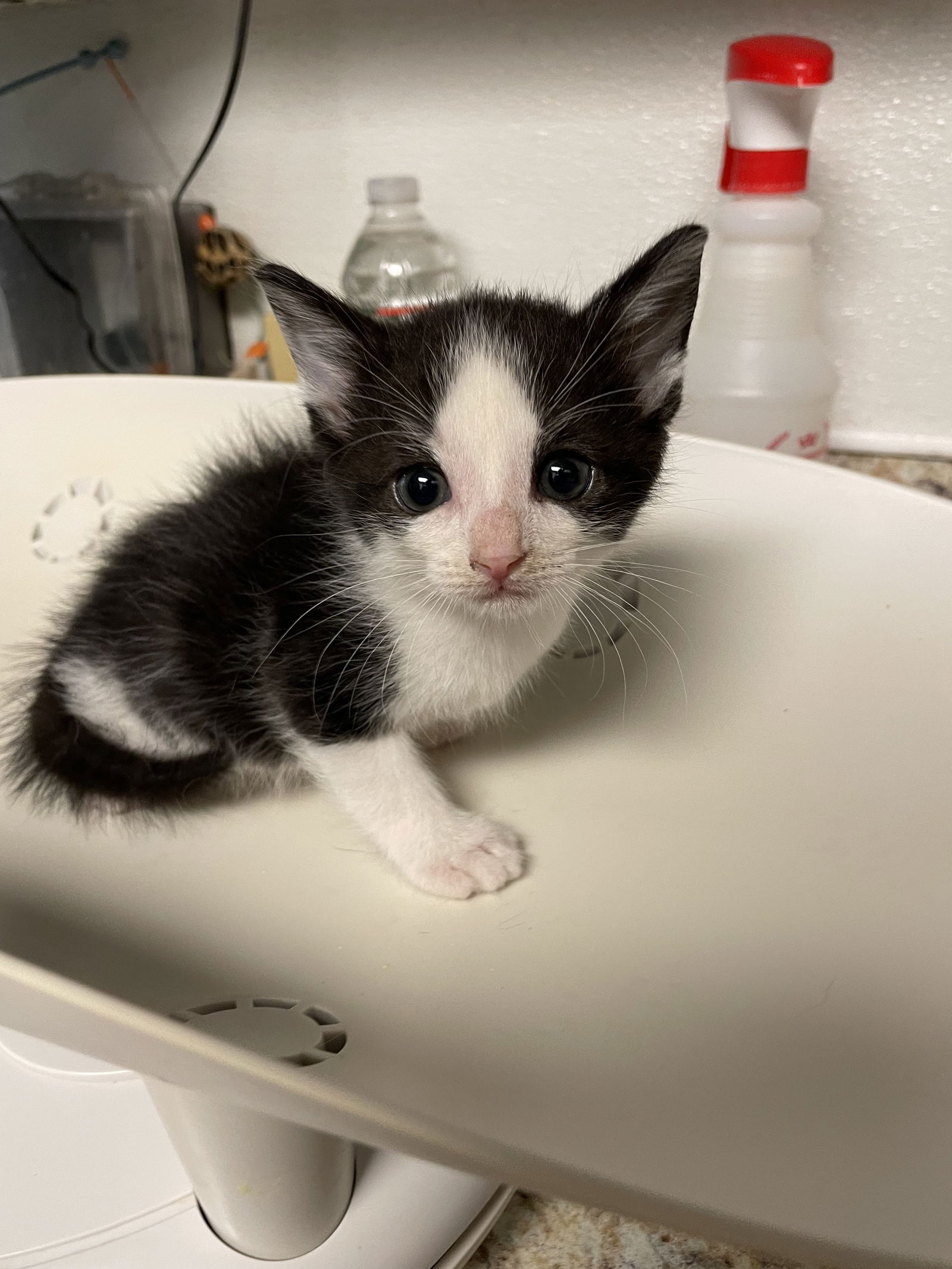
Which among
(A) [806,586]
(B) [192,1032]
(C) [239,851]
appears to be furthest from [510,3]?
(B) [192,1032]

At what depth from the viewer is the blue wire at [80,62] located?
1356 mm

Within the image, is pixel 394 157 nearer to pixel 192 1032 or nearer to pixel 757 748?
pixel 757 748

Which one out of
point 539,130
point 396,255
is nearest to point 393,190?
point 396,255

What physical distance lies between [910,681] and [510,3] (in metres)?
0.96

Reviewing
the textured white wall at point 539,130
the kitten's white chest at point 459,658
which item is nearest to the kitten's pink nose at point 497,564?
the kitten's white chest at point 459,658

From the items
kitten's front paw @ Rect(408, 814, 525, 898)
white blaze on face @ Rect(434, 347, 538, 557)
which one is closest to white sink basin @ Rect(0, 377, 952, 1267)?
kitten's front paw @ Rect(408, 814, 525, 898)

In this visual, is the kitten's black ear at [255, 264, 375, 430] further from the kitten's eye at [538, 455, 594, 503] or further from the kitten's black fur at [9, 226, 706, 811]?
the kitten's eye at [538, 455, 594, 503]

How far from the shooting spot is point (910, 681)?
0.73 m

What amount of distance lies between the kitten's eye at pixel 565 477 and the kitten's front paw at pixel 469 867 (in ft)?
0.85

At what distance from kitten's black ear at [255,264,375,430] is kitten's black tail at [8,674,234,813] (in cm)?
31

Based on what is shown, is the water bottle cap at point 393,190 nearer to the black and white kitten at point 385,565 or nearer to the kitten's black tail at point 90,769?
the black and white kitten at point 385,565

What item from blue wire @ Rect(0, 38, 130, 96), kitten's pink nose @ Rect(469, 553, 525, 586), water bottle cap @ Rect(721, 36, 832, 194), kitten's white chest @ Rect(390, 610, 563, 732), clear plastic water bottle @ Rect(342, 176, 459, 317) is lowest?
kitten's white chest @ Rect(390, 610, 563, 732)

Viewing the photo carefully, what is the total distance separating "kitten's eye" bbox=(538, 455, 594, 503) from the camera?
0.61 m

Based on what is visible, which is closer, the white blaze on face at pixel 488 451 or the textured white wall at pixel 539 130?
the white blaze on face at pixel 488 451
